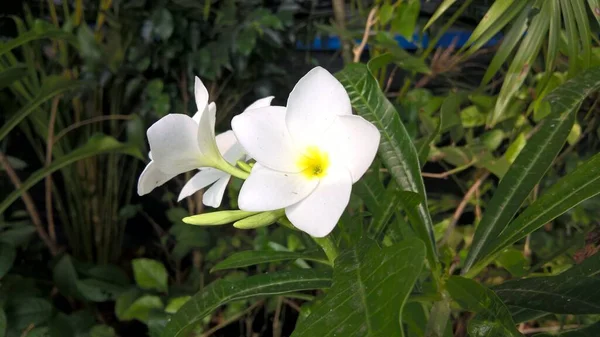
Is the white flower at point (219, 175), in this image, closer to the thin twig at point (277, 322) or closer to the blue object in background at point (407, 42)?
the thin twig at point (277, 322)

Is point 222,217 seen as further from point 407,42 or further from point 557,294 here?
point 407,42

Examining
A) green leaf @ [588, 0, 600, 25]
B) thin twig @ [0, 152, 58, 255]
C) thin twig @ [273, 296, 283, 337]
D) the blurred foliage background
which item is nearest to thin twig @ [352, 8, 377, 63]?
the blurred foliage background

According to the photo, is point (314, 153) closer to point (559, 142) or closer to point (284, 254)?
point (284, 254)

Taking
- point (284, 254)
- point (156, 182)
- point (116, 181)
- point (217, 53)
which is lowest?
point (116, 181)

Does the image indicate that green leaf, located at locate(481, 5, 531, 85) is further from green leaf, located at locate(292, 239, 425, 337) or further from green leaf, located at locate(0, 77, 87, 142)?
green leaf, located at locate(0, 77, 87, 142)

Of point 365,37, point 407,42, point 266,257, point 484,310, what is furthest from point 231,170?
point 407,42

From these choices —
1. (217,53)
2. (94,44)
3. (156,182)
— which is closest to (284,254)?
(156,182)
